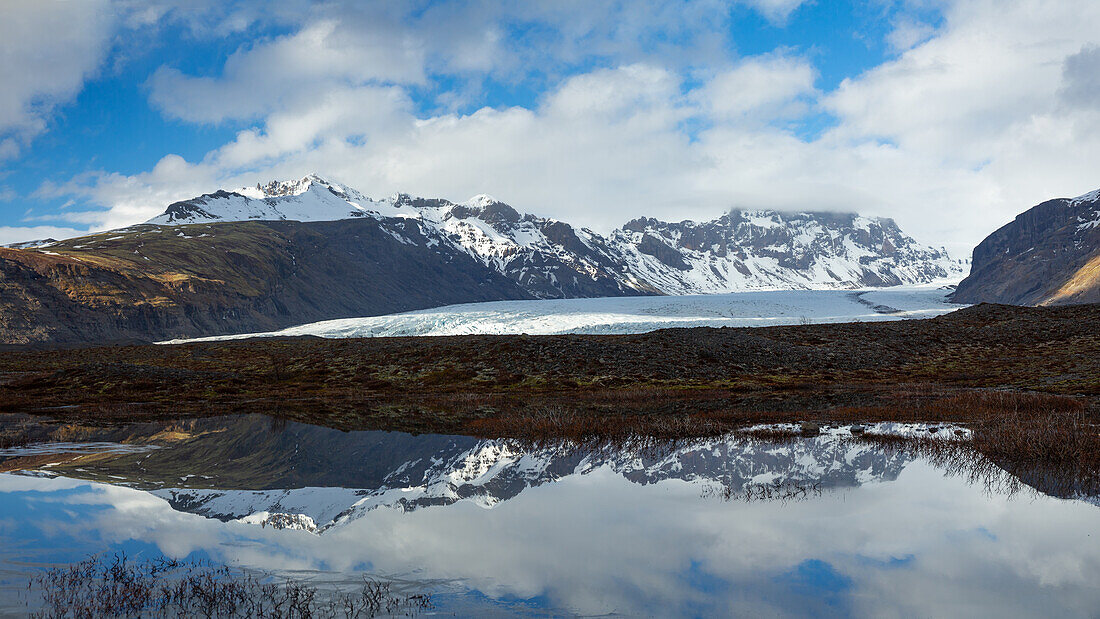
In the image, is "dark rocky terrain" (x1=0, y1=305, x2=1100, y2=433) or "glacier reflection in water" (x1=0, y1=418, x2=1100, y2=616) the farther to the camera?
"dark rocky terrain" (x1=0, y1=305, x2=1100, y2=433)

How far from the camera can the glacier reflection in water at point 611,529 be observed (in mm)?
8984

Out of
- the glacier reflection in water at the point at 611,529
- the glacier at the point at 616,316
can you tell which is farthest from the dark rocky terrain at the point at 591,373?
the glacier at the point at 616,316

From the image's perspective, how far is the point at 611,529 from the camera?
12.1 metres

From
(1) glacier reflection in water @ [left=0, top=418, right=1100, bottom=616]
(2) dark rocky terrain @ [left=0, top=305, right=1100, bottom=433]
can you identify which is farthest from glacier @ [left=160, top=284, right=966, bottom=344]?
(1) glacier reflection in water @ [left=0, top=418, right=1100, bottom=616]

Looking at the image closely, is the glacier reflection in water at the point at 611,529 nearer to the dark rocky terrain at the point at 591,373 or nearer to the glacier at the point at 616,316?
the dark rocky terrain at the point at 591,373

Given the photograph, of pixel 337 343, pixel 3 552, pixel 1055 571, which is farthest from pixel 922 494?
pixel 337 343

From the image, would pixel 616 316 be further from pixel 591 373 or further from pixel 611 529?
pixel 611 529

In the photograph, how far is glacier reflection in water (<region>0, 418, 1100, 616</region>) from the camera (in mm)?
8984

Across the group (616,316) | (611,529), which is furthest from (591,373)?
(616,316)

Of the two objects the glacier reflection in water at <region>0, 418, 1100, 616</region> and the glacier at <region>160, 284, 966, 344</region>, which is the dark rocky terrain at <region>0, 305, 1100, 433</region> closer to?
the glacier reflection in water at <region>0, 418, 1100, 616</region>

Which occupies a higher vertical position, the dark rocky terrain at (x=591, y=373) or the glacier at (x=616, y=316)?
the glacier at (x=616, y=316)

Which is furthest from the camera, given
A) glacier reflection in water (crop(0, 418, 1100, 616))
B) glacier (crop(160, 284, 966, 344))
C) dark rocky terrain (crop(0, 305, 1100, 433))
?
glacier (crop(160, 284, 966, 344))

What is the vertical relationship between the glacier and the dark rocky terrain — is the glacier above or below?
above

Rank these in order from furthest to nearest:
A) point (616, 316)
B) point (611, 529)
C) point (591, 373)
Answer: point (616, 316) → point (591, 373) → point (611, 529)
